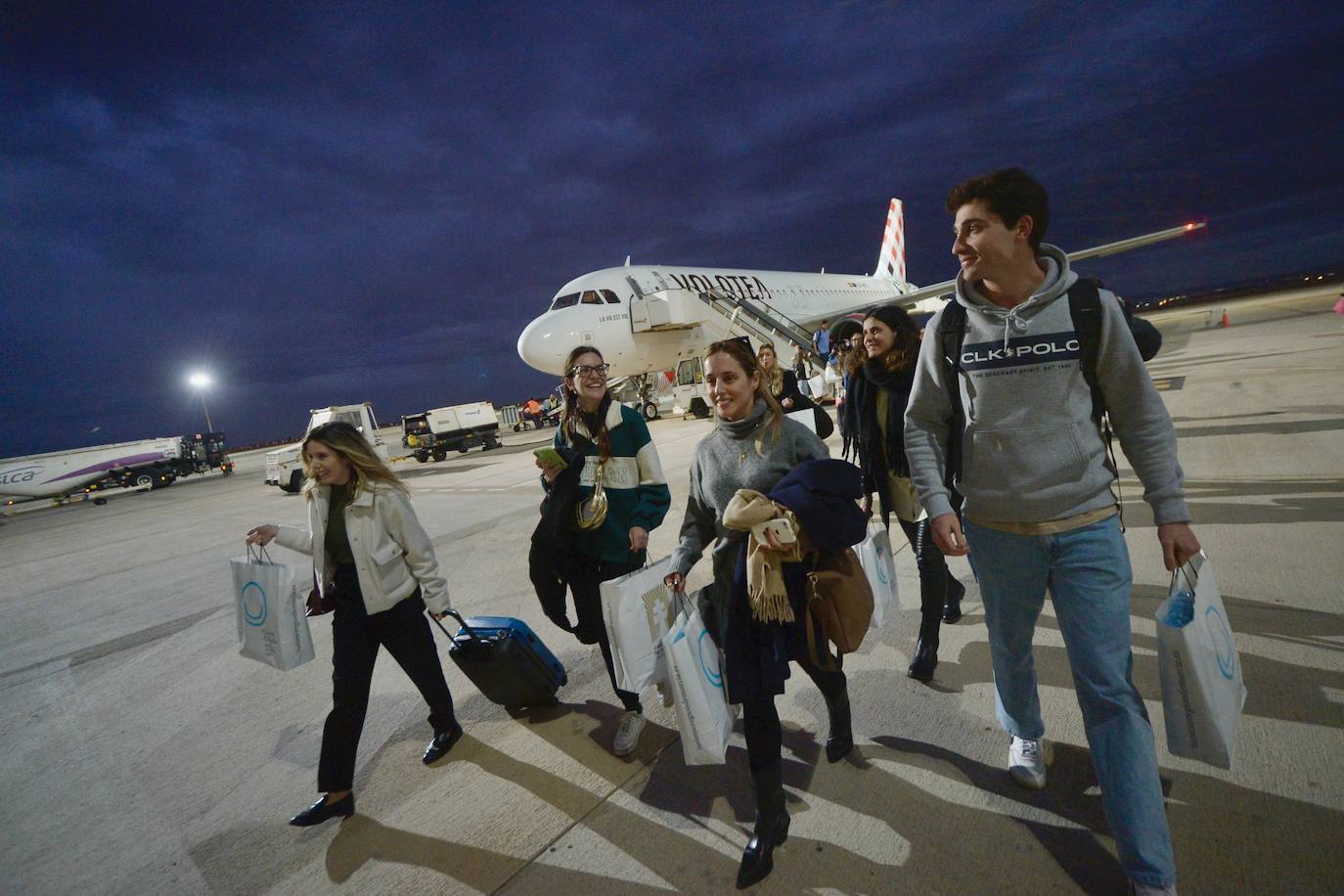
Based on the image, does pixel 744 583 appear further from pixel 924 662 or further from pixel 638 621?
pixel 924 662

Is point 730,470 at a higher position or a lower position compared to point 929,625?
higher

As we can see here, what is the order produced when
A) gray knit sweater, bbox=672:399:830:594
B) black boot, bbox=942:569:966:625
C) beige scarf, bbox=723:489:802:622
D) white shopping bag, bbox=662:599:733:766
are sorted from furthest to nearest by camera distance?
black boot, bbox=942:569:966:625 < gray knit sweater, bbox=672:399:830:594 < white shopping bag, bbox=662:599:733:766 < beige scarf, bbox=723:489:802:622

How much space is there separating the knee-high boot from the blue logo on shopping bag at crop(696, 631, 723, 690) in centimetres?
148

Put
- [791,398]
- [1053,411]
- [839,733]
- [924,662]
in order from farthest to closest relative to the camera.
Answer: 1. [791,398]
2. [924,662]
3. [839,733]
4. [1053,411]

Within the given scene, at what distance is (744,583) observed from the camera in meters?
2.10

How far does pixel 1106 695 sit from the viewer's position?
1.82 meters

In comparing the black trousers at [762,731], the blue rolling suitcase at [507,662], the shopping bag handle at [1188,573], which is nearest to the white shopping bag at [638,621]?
the black trousers at [762,731]

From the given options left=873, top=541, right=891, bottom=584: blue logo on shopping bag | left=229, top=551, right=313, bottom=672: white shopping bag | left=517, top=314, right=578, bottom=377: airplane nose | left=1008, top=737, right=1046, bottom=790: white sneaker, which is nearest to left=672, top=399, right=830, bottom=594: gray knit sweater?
left=873, top=541, right=891, bottom=584: blue logo on shopping bag

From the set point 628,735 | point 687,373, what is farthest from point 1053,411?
point 687,373

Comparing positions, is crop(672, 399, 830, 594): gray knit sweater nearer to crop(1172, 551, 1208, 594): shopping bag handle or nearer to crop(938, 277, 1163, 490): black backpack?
crop(938, 277, 1163, 490): black backpack

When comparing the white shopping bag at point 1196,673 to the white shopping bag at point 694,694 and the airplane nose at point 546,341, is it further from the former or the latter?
the airplane nose at point 546,341

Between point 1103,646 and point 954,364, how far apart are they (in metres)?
1.00

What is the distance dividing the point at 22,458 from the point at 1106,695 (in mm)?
36872

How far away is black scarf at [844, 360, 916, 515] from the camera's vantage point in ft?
10.3
